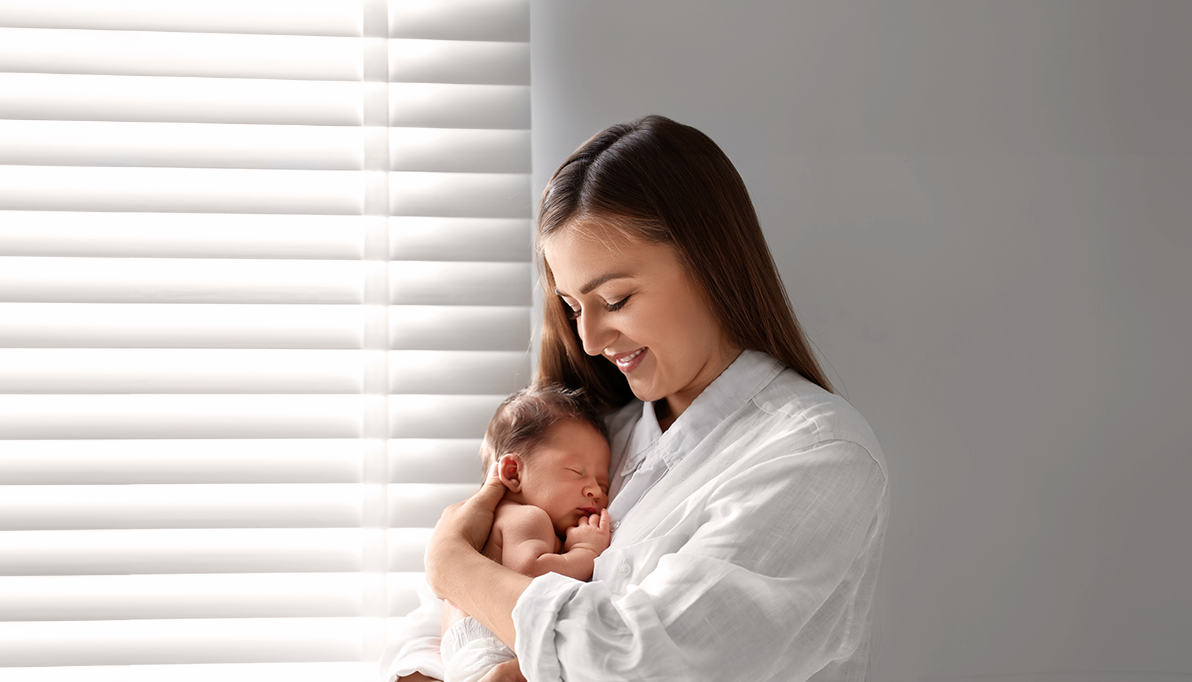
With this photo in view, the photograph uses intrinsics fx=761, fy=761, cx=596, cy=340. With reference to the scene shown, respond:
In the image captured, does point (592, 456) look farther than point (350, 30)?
No

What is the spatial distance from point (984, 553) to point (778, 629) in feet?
2.32

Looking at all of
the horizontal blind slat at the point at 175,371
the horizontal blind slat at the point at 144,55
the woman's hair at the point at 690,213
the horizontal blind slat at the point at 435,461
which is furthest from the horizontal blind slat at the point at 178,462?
the horizontal blind slat at the point at 144,55

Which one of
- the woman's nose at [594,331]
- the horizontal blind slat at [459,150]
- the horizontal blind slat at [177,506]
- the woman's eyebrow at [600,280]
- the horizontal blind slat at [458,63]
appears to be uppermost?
the horizontal blind slat at [458,63]

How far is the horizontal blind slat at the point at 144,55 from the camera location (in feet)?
4.70

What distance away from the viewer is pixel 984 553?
56.0 inches

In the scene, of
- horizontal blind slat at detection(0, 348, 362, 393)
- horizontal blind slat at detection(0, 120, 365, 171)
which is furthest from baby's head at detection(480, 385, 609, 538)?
horizontal blind slat at detection(0, 120, 365, 171)

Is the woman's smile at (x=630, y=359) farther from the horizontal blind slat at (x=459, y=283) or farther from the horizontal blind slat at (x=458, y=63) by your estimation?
the horizontal blind slat at (x=458, y=63)

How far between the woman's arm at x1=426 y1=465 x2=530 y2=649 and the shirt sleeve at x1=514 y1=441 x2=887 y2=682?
78mm

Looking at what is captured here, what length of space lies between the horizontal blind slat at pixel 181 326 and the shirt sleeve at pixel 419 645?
1.62ft

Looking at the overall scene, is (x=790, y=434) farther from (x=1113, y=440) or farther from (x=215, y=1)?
(x=215, y=1)

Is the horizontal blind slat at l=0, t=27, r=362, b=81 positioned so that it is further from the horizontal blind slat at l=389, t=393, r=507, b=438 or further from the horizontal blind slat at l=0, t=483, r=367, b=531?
the horizontal blind slat at l=0, t=483, r=367, b=531

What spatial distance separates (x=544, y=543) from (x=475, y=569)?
134mm

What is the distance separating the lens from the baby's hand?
1.21 metres

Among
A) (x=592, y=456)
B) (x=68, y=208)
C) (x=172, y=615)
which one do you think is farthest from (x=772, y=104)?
(x=172, y=615)
